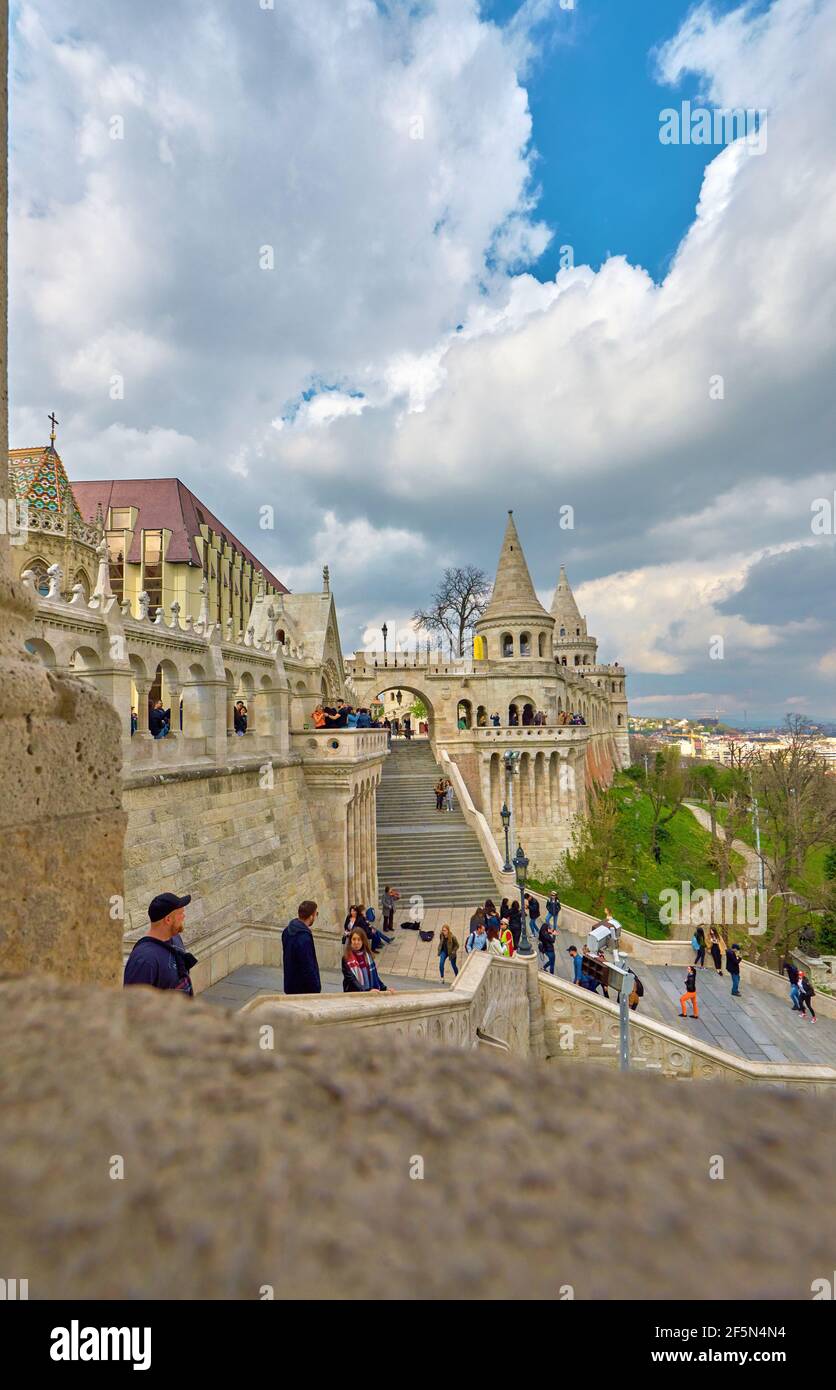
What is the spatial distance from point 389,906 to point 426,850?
15.9 feet

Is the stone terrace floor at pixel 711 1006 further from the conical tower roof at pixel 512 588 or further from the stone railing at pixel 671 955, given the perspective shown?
the conical tower roof at pixel 512 588

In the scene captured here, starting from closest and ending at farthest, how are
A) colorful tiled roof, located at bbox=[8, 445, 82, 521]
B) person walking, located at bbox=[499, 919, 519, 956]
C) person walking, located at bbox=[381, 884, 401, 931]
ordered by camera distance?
1. person walking, located at bbox=[499, 919, 519, 956]
2. person walking, located at bbox=[381, 884, 401, 931]
3. colorful tiled roof, located at bbox=[8, 445, 82, 521]

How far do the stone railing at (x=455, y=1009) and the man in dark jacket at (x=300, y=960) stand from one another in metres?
0.14

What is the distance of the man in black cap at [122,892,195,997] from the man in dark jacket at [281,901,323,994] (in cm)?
153

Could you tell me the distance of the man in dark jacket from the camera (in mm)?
5297

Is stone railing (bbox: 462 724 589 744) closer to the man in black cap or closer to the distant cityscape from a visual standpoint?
the distant cityscape

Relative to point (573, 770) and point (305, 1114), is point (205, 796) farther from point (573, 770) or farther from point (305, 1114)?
point (573, 770)

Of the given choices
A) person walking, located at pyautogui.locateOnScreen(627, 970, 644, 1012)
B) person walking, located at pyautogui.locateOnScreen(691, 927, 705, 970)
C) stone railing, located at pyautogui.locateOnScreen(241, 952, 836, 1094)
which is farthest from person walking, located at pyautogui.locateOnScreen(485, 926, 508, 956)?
person walking, located at pyautogui.locateOnScreen(691, 927, 705, 970)

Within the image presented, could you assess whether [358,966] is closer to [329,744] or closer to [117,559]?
[329,744]

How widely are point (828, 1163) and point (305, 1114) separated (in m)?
Result: 0.73

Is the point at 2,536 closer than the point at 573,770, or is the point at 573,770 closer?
the point at 2,536

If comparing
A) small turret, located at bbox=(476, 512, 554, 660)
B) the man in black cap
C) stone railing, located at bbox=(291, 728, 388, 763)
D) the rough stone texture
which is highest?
small turret, located at bbox=(476, 512, 554, 660)

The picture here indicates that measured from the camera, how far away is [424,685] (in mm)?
32062
